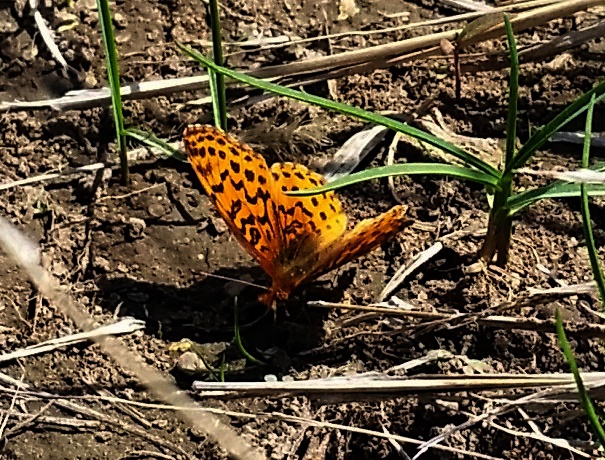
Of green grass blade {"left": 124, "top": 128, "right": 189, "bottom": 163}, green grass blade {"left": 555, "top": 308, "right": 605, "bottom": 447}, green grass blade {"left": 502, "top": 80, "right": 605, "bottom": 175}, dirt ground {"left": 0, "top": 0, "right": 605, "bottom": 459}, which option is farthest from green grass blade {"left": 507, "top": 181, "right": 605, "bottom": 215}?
green grass blade {"left": 124, "top": 128, "right": 189, "bottom": 163}

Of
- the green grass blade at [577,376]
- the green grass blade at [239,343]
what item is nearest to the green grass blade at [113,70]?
the green grass blade at [239,343]

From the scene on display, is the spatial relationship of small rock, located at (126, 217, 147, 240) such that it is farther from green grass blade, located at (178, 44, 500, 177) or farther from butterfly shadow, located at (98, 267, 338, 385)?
→ green grass blade, located at (178, 44, 500, 177)

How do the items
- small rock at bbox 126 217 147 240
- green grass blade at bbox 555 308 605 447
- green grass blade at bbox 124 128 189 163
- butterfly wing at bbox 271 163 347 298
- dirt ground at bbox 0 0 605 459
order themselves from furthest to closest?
1. green grass blade at bbox 124 128 189 163
2. small rock at bbox 126 217 147 240
3. butterfly wing at bbox 271 163 347 298
4. dirt ground at bbox 0 0 605 459
5. green grass blade at bbox 555 308 605 447

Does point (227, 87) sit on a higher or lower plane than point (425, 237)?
higher

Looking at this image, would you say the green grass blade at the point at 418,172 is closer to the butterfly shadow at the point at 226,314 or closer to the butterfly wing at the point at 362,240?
the butterfly wing at the point at 362,240

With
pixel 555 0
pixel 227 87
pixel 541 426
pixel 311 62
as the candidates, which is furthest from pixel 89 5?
pixel 541 426

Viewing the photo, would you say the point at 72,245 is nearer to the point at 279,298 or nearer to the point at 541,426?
the point at 279,298
